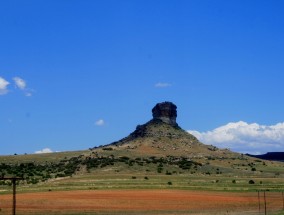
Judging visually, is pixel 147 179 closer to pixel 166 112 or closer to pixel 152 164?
pixel 152 164

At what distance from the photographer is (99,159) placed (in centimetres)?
12569

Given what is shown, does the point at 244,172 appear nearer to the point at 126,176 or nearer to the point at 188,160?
the point at 188,160

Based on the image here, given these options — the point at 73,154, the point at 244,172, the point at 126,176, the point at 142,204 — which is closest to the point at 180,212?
the point at 142,204

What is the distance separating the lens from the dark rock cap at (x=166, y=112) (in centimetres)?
16850

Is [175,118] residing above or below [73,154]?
above

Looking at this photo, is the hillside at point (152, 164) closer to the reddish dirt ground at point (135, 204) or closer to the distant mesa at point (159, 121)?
the distant mesa at point (159, 121)

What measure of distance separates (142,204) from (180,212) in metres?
7.86

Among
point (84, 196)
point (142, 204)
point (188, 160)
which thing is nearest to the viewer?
point (142, 204)

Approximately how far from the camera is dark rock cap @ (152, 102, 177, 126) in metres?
168

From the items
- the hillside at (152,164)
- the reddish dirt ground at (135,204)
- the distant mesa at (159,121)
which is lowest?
the reddish dirt ground at (135,204)

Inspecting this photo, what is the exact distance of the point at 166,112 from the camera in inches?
6698

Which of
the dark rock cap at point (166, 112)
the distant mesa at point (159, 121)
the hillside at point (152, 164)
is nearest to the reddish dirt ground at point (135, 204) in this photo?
the hillside at point (152, 164)

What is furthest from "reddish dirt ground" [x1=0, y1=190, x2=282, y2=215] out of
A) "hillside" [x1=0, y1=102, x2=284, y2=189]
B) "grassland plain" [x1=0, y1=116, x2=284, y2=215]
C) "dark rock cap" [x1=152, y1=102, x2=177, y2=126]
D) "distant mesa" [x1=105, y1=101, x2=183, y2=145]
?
"dark rock cap" [x1=152, y1=102, x2=177, y2=126]

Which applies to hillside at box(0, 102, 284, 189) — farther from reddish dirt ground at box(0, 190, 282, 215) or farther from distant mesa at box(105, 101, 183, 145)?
reddish dirt ground at box(0, 190, 282, 215)
